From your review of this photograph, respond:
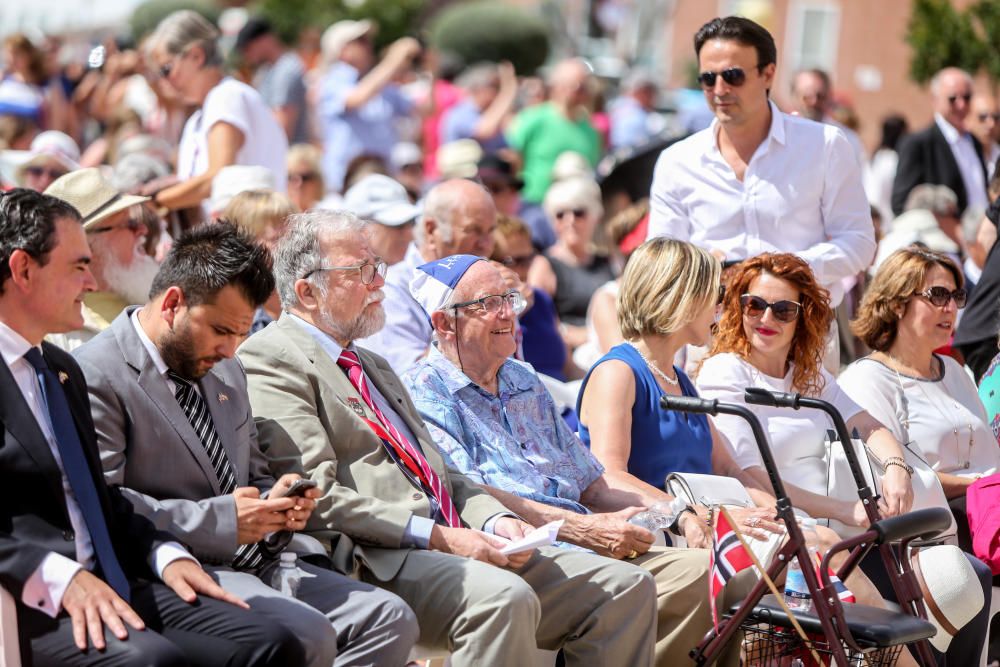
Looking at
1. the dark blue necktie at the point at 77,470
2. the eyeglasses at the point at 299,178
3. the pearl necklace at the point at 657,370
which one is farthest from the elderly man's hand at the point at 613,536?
the eyeglasses at the point at 299,178

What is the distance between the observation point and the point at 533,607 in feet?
13.7

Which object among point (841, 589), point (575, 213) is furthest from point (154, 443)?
point (575, 213)

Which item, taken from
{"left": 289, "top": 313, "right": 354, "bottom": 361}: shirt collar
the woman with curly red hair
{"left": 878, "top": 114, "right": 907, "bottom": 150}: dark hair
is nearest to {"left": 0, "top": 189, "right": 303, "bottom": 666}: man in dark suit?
{"left": 289, "top": 313, "right": 354, "bottom": 361}: shirt collar

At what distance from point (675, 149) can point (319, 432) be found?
2662mm

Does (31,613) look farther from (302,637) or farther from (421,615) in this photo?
(421,615)

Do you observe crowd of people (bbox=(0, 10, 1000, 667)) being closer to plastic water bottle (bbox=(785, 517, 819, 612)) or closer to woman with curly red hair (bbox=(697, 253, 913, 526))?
woman with curly red hair (bbox=(697, 253, 913, 526))

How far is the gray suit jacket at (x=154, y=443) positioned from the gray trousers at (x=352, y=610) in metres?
0.13

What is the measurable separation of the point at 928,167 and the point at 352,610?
7810 millimetres

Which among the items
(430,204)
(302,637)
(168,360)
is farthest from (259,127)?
(302,637)

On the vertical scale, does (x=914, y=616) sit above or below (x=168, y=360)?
below

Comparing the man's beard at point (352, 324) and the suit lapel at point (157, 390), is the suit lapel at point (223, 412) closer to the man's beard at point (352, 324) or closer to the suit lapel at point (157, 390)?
the suit lapel at point (157, 390)

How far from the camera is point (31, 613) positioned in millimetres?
3529

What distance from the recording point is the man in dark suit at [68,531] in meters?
3.48

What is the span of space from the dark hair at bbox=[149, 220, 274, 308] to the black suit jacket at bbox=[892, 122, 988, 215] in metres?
7.49
